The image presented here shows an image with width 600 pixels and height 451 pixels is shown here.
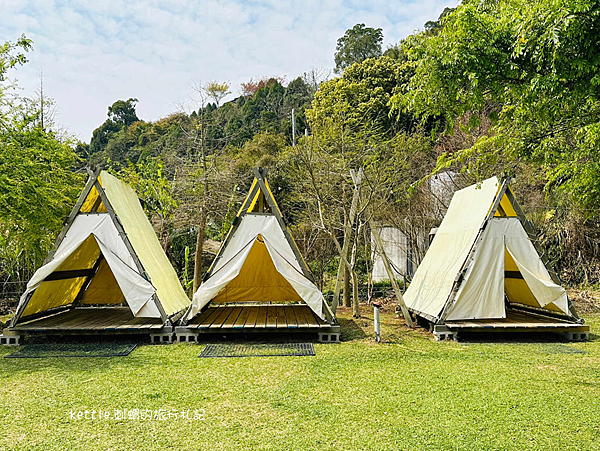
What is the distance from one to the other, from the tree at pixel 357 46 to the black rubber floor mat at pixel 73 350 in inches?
910

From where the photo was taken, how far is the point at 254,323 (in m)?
7.33

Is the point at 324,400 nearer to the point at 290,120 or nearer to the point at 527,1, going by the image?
the point at 527,1

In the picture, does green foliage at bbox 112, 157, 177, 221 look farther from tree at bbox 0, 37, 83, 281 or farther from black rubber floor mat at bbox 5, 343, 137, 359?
black rubber floor mat at bbox 5, 343, 137, 359

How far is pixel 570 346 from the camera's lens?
6.70 m

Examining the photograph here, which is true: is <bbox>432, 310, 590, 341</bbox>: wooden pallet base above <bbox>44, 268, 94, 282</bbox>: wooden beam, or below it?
below

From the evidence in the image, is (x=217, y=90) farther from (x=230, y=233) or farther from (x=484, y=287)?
(x=484, y=287)

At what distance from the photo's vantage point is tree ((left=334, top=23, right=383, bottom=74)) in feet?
87.1

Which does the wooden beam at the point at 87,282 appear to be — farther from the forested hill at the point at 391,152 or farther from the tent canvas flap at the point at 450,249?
the tent canvas flap at the point at 450,249

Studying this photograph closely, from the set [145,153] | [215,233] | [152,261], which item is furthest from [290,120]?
[152,261]

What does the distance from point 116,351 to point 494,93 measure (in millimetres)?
5824

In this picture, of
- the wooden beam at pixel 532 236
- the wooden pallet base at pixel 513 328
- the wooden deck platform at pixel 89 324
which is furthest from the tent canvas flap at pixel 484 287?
the wooden deck platform at pixel 89 324

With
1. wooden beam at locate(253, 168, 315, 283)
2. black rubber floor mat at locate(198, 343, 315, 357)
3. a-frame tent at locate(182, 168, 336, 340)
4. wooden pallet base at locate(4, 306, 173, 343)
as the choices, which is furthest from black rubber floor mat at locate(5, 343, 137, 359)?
wooden beam at locate(253, 168, 315, 283)

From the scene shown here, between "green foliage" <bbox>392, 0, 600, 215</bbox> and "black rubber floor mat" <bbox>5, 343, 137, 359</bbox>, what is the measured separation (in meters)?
5.07

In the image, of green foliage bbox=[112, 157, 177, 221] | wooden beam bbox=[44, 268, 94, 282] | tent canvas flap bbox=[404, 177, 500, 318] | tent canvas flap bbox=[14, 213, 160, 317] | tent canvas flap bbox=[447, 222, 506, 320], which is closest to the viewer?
tent canvas flap bbox=[14, 213, 160, 317]
